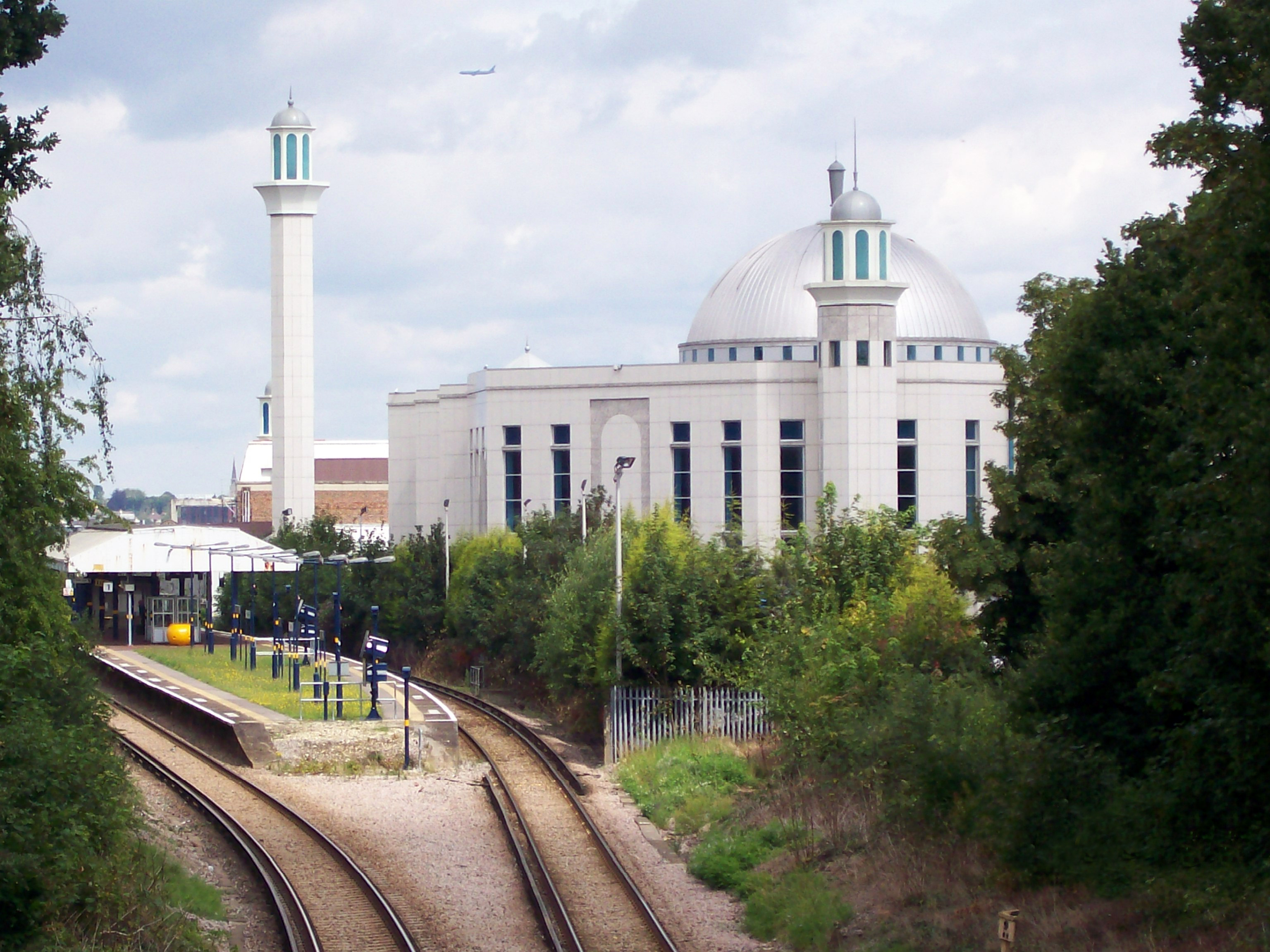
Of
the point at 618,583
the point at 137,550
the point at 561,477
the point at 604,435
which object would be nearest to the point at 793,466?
the point at 604,435

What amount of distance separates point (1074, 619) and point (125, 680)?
3308 cm

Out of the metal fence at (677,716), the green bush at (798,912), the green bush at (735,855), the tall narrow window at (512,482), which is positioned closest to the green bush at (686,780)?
the metal fence at (677,716)

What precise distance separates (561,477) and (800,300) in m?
16.6

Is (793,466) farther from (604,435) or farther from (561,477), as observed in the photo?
(561,477)

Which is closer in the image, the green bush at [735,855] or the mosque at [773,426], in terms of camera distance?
the green bush at [735,855]

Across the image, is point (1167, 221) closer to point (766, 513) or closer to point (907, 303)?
point (766, 513)

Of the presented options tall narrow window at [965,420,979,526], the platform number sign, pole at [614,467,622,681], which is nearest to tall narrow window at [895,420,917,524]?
tall narrow window at [965,420,979,526]

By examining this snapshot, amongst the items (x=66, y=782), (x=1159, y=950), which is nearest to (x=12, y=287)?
(x=66, y=782)

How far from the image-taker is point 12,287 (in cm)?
1797

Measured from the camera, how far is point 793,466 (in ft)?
234

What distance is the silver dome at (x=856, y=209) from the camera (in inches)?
2776

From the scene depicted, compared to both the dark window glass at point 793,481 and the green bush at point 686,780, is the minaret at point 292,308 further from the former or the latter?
the green bush at point 686,780

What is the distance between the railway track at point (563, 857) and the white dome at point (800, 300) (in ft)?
159

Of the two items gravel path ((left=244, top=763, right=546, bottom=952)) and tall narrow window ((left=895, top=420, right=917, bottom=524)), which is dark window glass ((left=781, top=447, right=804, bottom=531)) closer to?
tall narrow window ((left=895, top=420, right=917, bottom=524))
